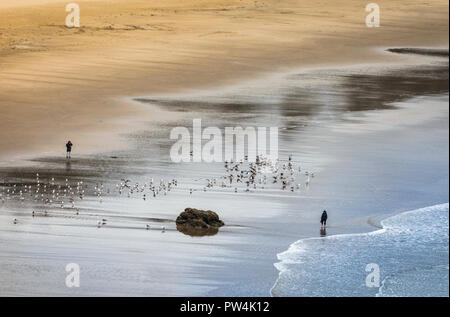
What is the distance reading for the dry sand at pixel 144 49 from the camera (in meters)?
33.7

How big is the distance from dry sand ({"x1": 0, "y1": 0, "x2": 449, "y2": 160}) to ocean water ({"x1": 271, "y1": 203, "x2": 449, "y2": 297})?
9.17 m

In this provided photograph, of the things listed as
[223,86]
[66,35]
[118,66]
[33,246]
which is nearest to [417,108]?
[223,86]

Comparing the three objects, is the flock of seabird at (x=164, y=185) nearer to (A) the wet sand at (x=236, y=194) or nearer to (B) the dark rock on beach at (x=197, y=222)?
(A) the wet sand at (x=236, y=194)

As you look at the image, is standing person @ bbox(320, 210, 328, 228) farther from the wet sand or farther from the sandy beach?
the wet sand

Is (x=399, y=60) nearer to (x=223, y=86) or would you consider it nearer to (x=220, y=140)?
(x=223, y=86)

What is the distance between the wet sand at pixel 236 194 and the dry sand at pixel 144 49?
1.40 m

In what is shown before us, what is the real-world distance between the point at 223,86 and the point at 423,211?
48.5 ft

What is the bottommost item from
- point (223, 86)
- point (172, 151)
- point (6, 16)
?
point (172, 151)

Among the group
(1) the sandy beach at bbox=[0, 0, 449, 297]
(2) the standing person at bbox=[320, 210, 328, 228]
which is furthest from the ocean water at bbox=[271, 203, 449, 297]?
(2) the standing person at bbox=[320, 210, 328, 228]

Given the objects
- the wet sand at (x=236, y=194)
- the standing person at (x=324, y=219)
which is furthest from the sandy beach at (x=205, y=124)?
the standing person at (x=324, y=219)

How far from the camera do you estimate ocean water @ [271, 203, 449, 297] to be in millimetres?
19750

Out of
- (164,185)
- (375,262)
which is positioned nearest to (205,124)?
(164,185)

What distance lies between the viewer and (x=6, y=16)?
145ft

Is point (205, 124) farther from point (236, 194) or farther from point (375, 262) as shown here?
point (375, 262)
